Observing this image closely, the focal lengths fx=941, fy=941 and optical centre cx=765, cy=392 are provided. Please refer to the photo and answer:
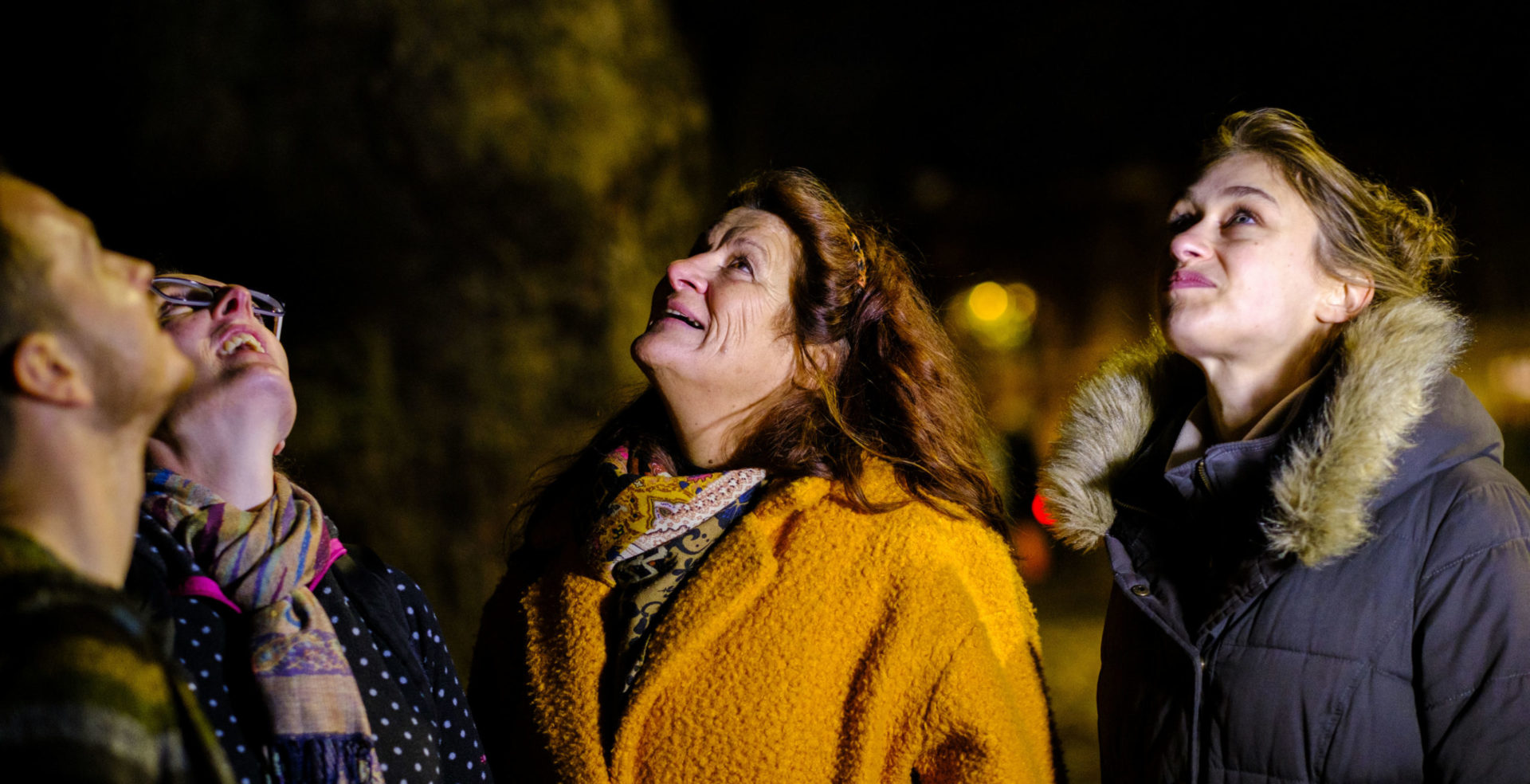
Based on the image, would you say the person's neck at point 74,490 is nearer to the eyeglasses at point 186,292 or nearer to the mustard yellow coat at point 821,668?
the eyeglasses at point 186,292

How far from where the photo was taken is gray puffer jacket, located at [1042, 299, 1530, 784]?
1.36 meters

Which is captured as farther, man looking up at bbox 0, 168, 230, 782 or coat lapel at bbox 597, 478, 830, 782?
coat lapel at bbox 597, 478, 830, 782

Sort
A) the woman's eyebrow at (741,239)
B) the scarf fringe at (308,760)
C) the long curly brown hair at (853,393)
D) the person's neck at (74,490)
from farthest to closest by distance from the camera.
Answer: the woman's eyebrow at (741,239), the long curly brown hair at (853,393), the scarf fringe at (308,760), the person's neck at (74,490)

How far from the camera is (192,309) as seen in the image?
1.59 m

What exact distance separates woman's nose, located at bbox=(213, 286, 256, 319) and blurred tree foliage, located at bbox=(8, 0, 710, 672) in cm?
272

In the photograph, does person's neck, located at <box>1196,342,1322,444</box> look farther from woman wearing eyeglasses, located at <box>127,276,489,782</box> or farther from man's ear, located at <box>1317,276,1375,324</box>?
woman wearing eyeglasses, located at <box>127,276,489,782</box>

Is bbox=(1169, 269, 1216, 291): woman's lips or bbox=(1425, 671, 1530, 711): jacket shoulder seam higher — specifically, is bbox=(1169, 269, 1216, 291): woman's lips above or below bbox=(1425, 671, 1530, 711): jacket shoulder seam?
above

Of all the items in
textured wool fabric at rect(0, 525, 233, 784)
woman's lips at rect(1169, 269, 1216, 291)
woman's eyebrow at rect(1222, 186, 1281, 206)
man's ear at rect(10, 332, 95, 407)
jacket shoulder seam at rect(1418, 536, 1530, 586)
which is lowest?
jacket shoulder seam at rect(1418, 536, 1530, 586)

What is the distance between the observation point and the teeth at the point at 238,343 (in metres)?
1.54

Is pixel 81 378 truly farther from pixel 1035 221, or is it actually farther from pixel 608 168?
pixel 1035 221

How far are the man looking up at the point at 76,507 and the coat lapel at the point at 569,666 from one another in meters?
0.98

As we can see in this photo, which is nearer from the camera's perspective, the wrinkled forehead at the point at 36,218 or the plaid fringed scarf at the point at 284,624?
the wrinkled forehead at the point at 36,218

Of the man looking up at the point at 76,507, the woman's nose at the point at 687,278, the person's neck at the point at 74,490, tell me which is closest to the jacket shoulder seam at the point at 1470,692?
the woman's nose at the point at 687,278

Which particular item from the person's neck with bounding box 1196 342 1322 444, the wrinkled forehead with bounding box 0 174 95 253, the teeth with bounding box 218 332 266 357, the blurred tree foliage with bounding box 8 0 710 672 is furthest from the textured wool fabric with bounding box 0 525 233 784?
the blurred tree foliage with bounding box 8 0 710 672
